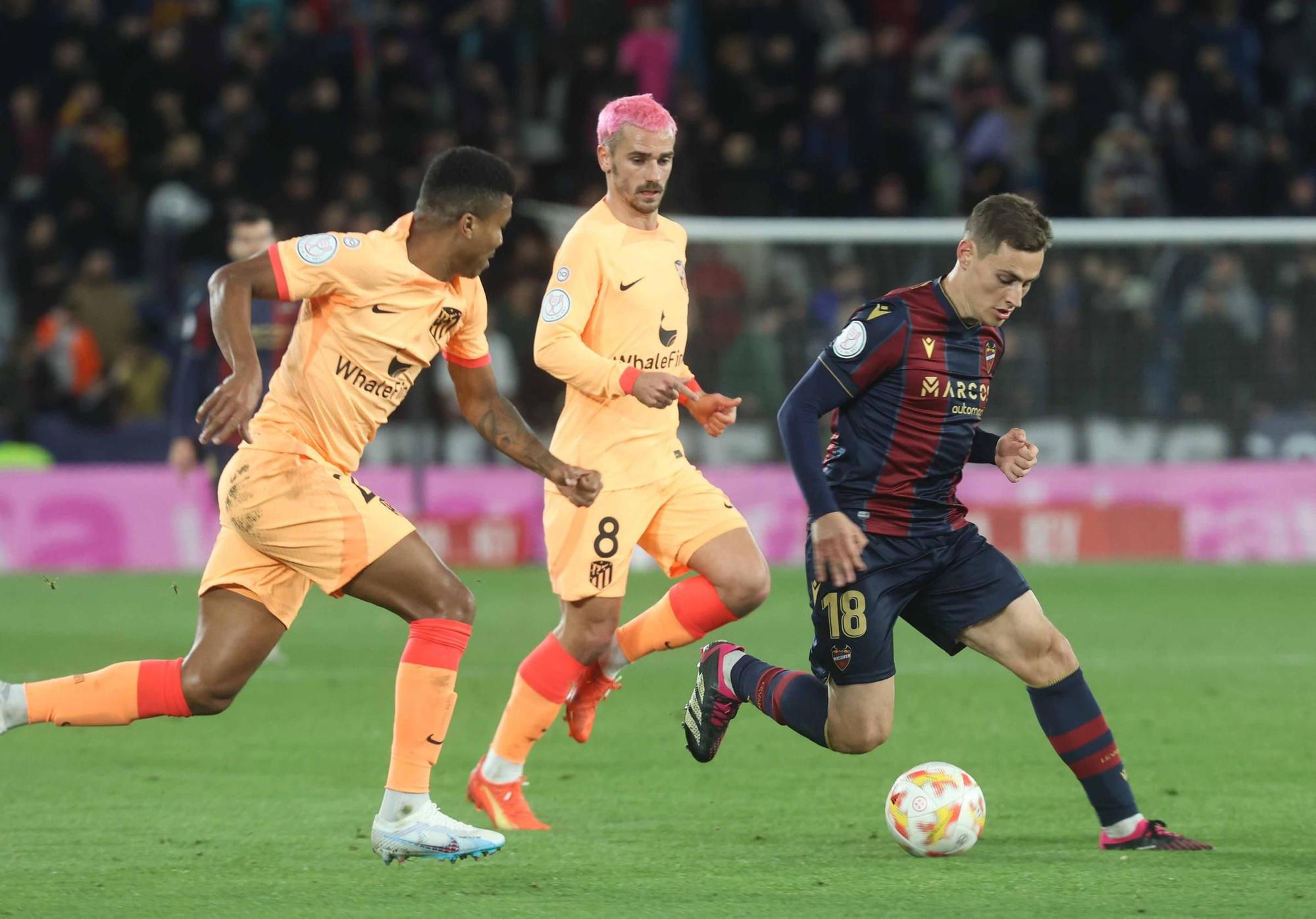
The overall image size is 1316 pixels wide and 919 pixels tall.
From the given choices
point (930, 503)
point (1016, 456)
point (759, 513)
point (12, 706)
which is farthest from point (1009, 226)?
point (759, 513)

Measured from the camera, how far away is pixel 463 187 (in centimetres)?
516

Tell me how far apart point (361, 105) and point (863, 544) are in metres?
12.7

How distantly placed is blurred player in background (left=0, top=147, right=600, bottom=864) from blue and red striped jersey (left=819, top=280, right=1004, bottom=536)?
0.78 m

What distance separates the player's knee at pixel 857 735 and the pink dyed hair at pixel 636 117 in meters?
1.90

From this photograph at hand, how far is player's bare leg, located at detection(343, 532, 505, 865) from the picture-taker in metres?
5.00

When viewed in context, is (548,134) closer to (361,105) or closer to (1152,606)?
(361,105)

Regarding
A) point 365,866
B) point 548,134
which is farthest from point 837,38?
point 365,866

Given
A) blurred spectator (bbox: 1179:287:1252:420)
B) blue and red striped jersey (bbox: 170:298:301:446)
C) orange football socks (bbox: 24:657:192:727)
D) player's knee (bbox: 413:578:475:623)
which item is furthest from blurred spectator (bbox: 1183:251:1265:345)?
orange football socks (bbox: 24:657:192:727)

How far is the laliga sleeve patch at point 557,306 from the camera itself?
19.5 feet

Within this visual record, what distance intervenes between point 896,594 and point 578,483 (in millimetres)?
954

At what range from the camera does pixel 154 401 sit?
606 inches

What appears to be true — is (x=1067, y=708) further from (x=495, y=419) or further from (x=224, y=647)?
(x=224, y=647)

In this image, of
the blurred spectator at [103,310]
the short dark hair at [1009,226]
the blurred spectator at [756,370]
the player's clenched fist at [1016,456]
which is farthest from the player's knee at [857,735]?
the blurred spectator at [103,310]

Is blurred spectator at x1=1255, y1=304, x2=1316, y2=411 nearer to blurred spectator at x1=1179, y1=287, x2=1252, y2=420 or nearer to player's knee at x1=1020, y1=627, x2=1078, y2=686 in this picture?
blurred spectator at x1=1179, y1=287, x2=1252, y2=420
